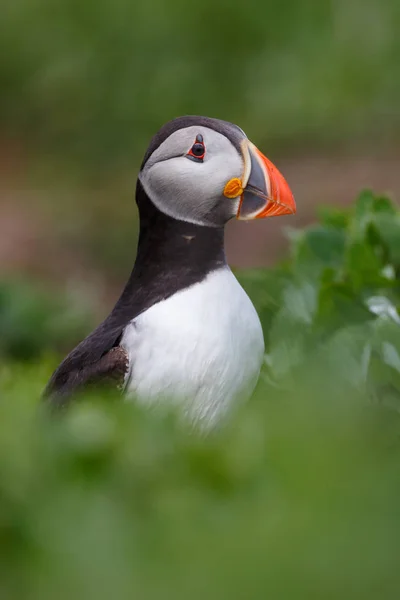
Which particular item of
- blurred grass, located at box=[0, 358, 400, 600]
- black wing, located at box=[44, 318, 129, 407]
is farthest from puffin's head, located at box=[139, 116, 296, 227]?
blurred grass, located at box=[0, 358, 400, 600]

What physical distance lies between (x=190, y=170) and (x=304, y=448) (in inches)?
74.5

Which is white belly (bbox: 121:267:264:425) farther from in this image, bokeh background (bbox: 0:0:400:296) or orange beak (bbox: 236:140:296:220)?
bokeh background (bbox: 0:0:400:296)

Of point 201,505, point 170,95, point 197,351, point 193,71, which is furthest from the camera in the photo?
point 193,71

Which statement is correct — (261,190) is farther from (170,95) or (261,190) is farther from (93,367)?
(170,95)

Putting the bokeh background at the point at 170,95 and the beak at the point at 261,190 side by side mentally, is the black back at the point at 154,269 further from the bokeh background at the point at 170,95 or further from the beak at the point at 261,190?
the bokeh background at the point at 170,95

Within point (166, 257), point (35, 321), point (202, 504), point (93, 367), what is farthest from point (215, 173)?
point (35, 321)

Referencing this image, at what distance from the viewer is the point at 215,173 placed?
3.95 m

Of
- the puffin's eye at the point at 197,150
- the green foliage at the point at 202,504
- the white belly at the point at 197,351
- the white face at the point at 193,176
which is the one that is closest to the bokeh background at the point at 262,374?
the green foliage at the point at 202,504

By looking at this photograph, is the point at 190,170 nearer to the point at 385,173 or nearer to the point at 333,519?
the point at 333,519

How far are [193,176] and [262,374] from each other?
0.81m

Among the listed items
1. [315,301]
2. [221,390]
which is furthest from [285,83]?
[221,390]

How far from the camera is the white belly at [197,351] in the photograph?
372 cm

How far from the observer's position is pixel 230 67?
560 inches

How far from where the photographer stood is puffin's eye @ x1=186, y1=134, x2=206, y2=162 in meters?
3.94
